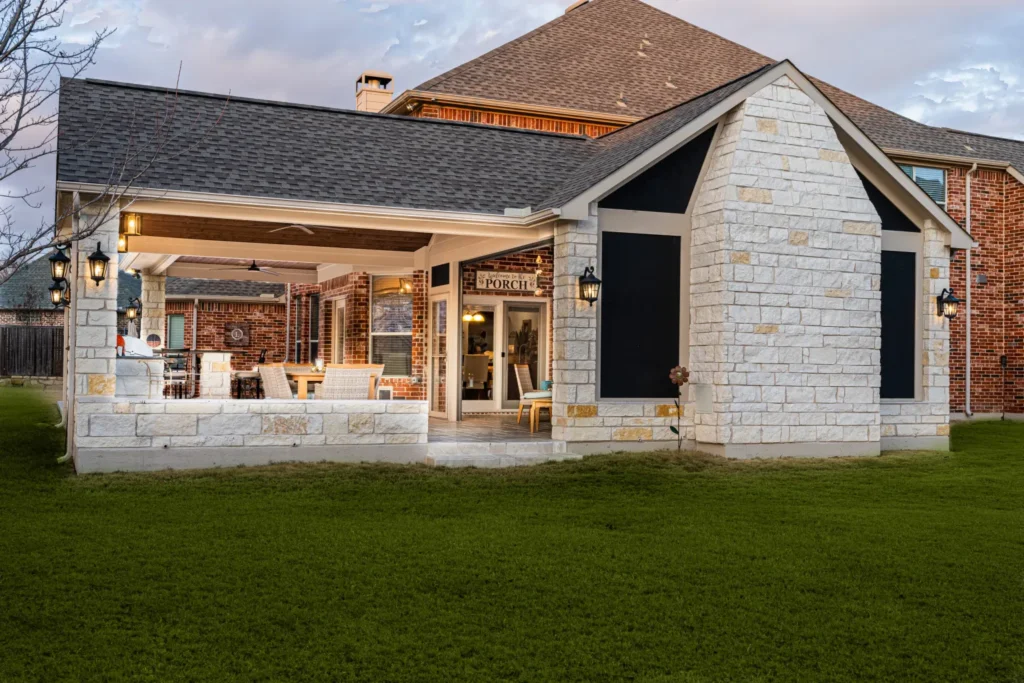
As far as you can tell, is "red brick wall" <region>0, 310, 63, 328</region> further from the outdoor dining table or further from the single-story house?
the single-story house

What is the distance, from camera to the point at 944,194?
68.1 feet

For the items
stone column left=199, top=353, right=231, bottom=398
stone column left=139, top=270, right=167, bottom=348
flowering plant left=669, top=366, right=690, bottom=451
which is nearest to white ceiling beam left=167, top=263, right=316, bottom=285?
stone column left=139, top=270, right=167, bottom=348

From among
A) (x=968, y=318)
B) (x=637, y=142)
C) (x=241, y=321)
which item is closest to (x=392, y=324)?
(x=637, y=142)

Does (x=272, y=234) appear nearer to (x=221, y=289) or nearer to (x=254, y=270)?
(x=254, y=270)

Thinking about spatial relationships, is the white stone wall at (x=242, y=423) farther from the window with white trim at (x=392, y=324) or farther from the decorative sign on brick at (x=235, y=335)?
the decorative sign on brick at (x=235, y=335)

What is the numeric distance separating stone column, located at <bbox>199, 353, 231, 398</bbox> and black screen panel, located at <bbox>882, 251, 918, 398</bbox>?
32.8 ft

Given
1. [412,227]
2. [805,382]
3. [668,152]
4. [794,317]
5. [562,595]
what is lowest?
[562,595]

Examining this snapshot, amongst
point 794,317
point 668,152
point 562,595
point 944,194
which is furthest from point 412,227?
point 944,194

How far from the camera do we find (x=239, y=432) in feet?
36.6

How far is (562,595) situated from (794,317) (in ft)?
23.9

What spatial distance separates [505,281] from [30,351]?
19.8 meters

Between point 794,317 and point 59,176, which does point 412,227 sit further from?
point 794,317

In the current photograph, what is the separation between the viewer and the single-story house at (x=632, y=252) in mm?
11344

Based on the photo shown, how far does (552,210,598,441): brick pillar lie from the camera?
12203 mm
